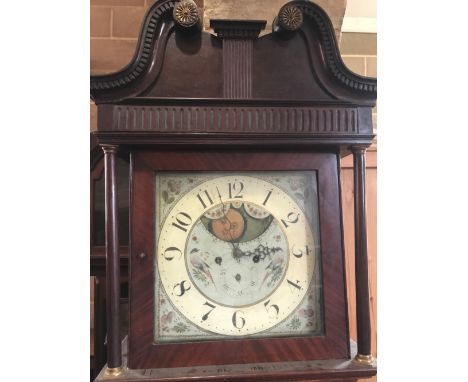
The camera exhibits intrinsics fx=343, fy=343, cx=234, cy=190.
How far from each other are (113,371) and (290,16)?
0.75 metres

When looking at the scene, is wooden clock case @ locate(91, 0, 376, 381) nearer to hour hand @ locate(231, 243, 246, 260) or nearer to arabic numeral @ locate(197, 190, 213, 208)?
arabic numeral @ locate(197, 190, 213, 208)

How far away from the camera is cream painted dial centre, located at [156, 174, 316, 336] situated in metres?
0.67

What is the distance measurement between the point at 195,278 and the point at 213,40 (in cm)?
48

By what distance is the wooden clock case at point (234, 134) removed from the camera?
2.11 feet

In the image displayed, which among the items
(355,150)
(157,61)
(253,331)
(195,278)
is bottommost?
(253,331)

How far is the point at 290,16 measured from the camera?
2.17 feet

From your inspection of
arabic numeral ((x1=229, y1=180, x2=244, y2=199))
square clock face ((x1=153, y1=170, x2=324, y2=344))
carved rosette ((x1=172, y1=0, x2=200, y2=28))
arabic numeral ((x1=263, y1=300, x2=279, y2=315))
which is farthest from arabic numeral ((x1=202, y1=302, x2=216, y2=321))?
carved rosette ((x1=172, y1=0, x2=200, y2=28))

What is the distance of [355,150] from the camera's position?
690 millimetres

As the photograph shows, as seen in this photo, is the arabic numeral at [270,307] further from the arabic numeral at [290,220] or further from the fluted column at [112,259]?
the fluted column at [112,259]

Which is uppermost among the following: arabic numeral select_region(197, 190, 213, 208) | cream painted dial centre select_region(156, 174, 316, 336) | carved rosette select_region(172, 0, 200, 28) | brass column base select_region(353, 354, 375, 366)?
carved rosette select_region(172, 0, 200, 28)

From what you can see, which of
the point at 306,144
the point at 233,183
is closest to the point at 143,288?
the point at 233,183

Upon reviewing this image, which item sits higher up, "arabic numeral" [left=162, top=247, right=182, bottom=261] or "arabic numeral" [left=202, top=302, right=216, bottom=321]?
"arabic numeral" [left=162, top=247, right=182, bottom=261]

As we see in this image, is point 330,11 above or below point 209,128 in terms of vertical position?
above

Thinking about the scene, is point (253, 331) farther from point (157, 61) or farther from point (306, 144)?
point (157, 61)
